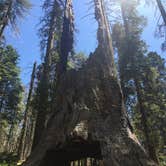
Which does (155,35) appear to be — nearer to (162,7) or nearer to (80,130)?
(162,7)

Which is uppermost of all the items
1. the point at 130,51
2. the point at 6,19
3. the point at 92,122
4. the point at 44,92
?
the point at 6,19

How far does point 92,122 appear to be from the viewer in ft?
22.9

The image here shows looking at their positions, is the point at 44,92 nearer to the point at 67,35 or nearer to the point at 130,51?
the point at 67,35

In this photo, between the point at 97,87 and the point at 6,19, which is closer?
the point at 97,87

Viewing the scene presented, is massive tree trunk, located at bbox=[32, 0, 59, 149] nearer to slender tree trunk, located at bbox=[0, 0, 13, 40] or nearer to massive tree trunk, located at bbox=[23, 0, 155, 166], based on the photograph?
massive tree trunk, located at bbox=[23, 0, 155, 166]

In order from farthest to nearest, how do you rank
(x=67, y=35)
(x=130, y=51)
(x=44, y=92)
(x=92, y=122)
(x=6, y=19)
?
1. (x=130, y=51)
2. (x=6, y=19)
3. (x=44, y=92)
4. (x=67, y=35)
5. (x=92, y=122)

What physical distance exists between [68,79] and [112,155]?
12.5 feet

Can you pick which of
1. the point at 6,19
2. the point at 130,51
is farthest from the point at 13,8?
the point at 130,51

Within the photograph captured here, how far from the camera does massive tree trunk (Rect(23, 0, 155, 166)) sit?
20.8 ft

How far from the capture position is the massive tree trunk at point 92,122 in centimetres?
634

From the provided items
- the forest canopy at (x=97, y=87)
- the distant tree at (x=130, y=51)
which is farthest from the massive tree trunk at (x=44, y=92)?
the distant tree at (x=130, y=51)

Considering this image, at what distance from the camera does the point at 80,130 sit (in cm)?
668

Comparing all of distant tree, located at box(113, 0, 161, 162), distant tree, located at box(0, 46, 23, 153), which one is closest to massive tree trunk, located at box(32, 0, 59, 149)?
distant tree, located at box(113, 0, 161, 162)

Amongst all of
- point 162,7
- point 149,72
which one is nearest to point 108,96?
point 162,7
